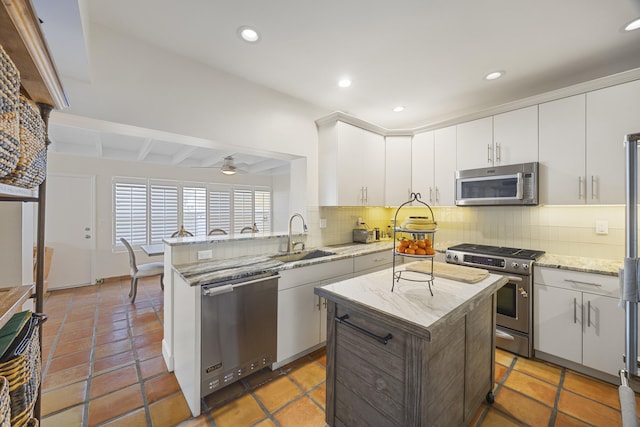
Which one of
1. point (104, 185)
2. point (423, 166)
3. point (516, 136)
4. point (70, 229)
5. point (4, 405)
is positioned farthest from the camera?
point (104, 185)

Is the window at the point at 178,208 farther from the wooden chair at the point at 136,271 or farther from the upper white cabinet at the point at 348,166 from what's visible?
the upper white cabinet at the point at 348,166

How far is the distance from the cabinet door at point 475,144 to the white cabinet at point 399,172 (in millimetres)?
631

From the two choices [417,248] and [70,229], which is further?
[70,229]

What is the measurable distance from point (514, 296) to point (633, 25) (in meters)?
2.19

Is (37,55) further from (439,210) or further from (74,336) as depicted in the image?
(439,210)

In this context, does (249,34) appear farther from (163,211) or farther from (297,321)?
(163,211)

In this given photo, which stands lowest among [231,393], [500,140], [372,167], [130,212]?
[231,393]

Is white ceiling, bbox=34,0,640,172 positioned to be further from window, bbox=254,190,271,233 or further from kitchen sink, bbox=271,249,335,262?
window, bbox=254,190,271,233

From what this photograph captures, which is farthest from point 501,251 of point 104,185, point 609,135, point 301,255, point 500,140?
point 104,185

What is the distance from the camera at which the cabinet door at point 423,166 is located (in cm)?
324

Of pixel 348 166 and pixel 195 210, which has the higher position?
pixel 348 166

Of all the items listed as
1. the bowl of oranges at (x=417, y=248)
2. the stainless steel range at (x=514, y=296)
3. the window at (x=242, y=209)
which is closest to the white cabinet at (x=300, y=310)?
the bowl of oranges at (x=417, y=248)

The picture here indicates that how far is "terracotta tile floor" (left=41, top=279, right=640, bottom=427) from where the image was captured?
5.41ft

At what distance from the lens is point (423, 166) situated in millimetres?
3312
